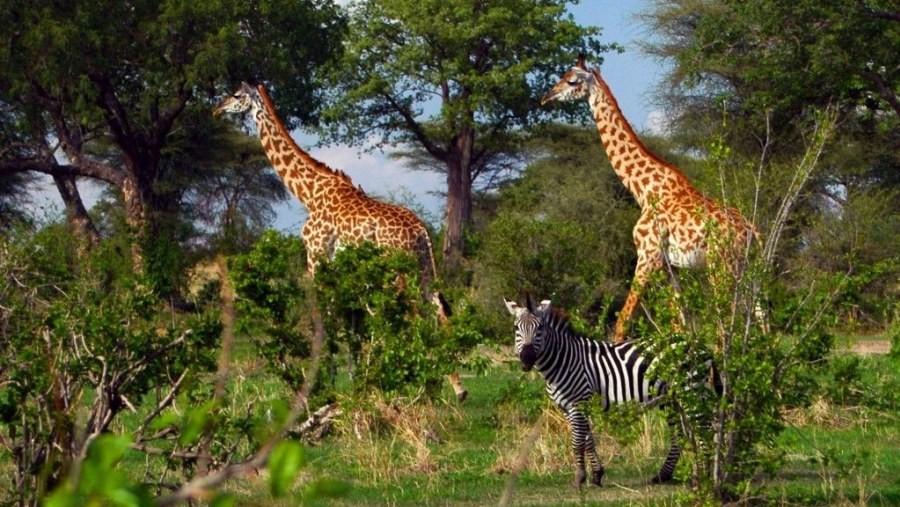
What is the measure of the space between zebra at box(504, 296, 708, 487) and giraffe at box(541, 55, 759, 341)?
2.50m

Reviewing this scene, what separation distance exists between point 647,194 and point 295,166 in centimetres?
300

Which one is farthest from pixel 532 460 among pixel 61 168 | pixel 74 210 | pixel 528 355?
pixel 74 210

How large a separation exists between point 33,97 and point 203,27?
2.67 meters

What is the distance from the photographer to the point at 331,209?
1214cm

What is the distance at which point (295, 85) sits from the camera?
22.0 meters

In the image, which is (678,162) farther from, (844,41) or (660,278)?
(660,278)

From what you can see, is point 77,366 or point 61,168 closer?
point 77,366

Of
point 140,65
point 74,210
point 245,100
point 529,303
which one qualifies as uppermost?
point 140,65

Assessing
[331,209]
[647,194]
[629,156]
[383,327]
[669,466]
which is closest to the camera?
[669,466]

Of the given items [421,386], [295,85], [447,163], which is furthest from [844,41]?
[447,163]

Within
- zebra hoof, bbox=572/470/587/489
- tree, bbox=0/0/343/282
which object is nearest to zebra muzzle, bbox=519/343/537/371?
zebra hoof, bbox=572/470/587/489

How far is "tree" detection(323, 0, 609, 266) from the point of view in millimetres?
30891

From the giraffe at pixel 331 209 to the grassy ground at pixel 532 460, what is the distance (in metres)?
1.75

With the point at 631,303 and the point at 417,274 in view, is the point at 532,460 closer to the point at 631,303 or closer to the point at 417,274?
the point at 417,274
